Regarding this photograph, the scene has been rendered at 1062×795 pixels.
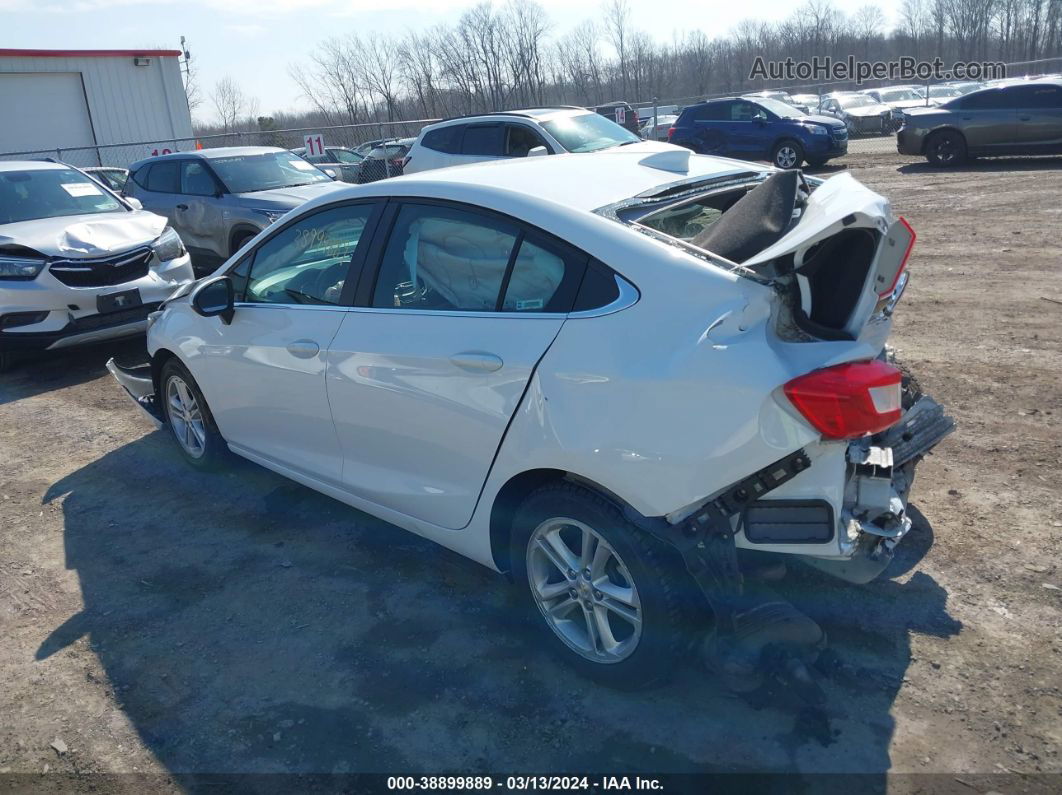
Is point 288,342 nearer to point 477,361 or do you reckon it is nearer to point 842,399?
point 477,361

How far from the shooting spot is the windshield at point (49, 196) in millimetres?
8391

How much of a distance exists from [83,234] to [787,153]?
1633 centimetres

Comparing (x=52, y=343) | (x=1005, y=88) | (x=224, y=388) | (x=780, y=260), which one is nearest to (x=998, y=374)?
(x=780, y=260)

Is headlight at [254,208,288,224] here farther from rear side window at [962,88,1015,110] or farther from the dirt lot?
rear side window at [962,88,1015,110]

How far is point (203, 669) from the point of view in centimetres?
355

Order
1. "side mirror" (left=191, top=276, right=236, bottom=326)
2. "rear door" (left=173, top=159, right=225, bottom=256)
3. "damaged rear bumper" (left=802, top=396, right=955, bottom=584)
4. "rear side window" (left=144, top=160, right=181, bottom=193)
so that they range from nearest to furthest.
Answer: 1. "damaged rear bumper" (left=802, top=396, right=955, bottom=584)
2. "side mirror" (left=191, top=276, right=236, bottom=326)
3. "rear door" (left=173, top=159, right=225, bottom=256)
4. "rear side window" (left=144, top=160, right=181, bottom=193)

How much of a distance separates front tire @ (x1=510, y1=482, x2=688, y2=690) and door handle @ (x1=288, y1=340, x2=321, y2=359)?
132cm

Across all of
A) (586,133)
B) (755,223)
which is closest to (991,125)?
(586,133)

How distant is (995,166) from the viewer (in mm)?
17000

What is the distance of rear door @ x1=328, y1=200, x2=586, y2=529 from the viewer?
3174 mm

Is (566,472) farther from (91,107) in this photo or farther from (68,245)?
(91,107)

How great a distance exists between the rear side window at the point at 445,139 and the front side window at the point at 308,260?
368 inches
